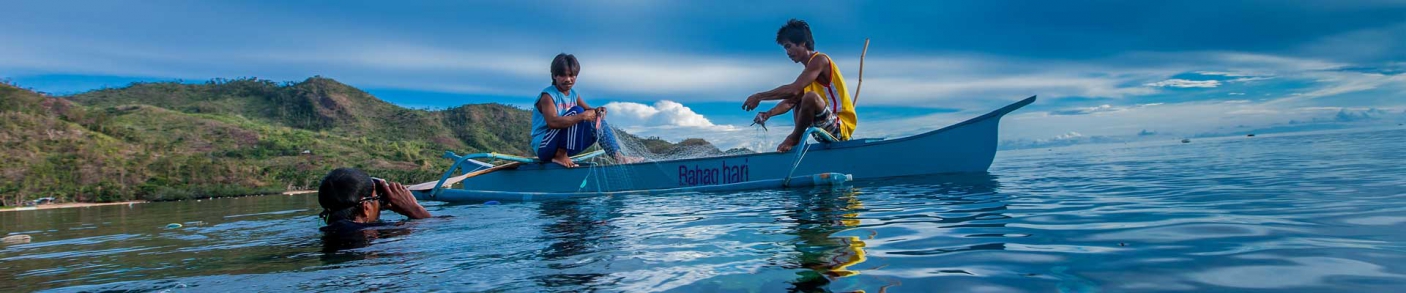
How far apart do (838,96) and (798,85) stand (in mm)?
878

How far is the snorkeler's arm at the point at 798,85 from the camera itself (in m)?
7.70

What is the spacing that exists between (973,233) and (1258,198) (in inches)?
107

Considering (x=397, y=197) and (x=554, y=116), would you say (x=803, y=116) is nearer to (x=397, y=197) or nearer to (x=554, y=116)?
(x=554, y=116)

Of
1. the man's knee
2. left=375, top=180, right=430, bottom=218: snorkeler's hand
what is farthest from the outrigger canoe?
left=375, top=180, right=430, bottom=218: snorkeler's hand

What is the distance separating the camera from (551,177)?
864 cm

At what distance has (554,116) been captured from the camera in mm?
7855

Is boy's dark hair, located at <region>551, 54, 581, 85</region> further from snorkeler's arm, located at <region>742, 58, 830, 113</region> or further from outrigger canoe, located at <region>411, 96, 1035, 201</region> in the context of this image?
snorkeler's arm, located at <region>742, 58, 830, 113</region>

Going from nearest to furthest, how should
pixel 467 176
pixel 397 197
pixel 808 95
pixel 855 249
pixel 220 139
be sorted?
pixel 855 249 < pixel 397 197 < pixel 808 95 < pixel 467 176 < pixel 220 139

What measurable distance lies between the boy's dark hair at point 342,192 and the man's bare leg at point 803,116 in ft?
15.7

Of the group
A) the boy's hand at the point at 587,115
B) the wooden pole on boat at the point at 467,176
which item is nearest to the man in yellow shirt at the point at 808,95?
the boy's hand at the point at 587,115

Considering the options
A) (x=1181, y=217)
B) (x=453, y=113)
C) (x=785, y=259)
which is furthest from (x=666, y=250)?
(x=453, y=113)

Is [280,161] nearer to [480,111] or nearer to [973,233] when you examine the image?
[480,111]

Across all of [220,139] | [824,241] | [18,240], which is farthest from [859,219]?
[220,139]

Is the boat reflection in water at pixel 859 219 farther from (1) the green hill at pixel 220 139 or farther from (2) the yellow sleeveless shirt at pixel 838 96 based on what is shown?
(1) the green hill at pixel 220 139
